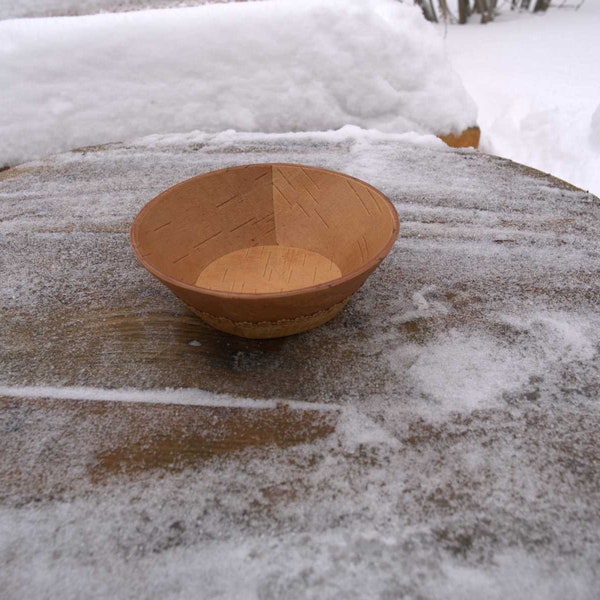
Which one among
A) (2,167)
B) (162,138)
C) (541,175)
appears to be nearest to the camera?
(541,175)

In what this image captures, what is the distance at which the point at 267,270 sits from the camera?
934mm

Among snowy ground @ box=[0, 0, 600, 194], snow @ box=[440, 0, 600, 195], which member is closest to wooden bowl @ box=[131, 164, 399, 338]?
snowy ground @ box=[0, 0, 600, 194]

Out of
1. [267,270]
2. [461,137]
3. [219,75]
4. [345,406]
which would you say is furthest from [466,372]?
[219,75]

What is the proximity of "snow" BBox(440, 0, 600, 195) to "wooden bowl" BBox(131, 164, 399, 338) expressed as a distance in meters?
1.51

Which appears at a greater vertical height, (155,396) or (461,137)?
(155,396)

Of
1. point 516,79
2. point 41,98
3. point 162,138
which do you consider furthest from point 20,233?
point 516,79

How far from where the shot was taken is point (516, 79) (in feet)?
10.0

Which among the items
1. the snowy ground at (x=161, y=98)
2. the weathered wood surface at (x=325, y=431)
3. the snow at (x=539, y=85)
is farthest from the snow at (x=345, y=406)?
the snow at (x=539, y=85)

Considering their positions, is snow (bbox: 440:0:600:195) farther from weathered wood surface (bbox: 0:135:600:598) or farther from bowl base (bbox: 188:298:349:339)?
bowl base (bbox: 188:298:349:339)

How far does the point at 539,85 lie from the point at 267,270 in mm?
2664

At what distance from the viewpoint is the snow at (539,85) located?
223 centimetres

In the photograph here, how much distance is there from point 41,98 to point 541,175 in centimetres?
155

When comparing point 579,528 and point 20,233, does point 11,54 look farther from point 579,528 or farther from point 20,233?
point 579,528

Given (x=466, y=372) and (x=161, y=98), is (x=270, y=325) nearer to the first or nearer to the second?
(x=466, y=372)
